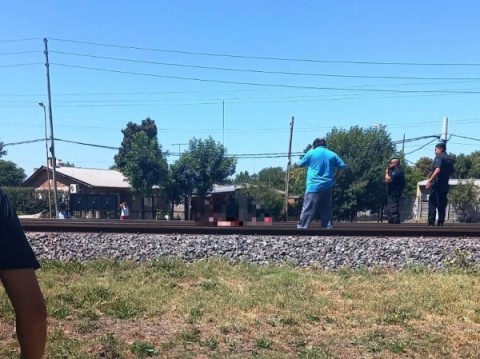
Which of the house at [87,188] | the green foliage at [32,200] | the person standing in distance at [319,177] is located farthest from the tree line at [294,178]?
the person standing in distance at [319,177]

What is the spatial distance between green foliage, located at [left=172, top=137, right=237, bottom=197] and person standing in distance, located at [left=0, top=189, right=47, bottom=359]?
41888 mm

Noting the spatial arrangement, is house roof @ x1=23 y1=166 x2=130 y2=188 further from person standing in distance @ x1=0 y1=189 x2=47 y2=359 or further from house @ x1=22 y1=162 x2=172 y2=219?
person standing in distance @ x1=0 y1=189 x2=47 y2=359

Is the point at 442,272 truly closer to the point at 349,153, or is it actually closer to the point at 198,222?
the point at 198,222

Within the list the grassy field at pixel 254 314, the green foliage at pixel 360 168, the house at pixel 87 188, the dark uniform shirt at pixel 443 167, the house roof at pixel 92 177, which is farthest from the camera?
the house roof at pixel 92 177

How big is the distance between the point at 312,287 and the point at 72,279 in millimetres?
2997

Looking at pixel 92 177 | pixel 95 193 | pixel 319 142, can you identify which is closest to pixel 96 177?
pixel 92 177

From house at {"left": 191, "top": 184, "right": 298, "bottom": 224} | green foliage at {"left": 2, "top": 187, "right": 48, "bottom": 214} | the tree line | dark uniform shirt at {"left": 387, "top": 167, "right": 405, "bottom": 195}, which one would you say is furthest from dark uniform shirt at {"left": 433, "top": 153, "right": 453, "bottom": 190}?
green foliage at {"left": 2, "top": 187, "right": 48, "bottom": 214}

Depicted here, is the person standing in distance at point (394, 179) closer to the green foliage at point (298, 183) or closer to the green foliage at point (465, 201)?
the green foliage at point (298, 183)

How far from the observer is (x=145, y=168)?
46156 mm

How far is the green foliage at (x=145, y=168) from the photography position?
4575 cm

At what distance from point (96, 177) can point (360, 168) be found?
30.3 m

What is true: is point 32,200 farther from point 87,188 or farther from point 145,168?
point 145,168

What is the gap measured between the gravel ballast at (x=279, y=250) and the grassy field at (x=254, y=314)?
64 cm

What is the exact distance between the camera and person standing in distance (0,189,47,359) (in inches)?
78.5
